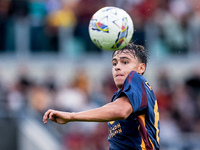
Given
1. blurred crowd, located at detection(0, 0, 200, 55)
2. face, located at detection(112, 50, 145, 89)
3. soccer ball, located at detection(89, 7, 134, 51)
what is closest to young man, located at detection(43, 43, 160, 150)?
face, located at detection(112, 50, 145, 89)

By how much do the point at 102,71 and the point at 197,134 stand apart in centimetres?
350

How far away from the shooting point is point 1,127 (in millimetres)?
12062

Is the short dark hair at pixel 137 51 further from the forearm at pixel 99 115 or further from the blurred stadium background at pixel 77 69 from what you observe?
the blurred stadium background at pixel 77 69

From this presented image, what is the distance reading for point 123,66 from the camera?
18.4ft

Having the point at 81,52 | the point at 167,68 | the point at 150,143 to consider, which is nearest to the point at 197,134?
the point at 167,68

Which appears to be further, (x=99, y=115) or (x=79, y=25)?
(x=79, y=25)

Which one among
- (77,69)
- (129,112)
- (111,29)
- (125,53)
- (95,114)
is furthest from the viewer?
(77,69)

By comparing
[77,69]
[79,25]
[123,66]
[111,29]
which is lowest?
[123,66]

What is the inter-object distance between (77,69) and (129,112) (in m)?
9.00

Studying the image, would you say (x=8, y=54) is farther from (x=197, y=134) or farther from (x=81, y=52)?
(x=197, y=134)

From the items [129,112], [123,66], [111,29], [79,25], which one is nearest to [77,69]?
[79,25]

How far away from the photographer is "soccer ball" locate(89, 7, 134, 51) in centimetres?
604

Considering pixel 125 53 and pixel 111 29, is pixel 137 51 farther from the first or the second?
pixel 111 29

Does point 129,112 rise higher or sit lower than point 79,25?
lower
